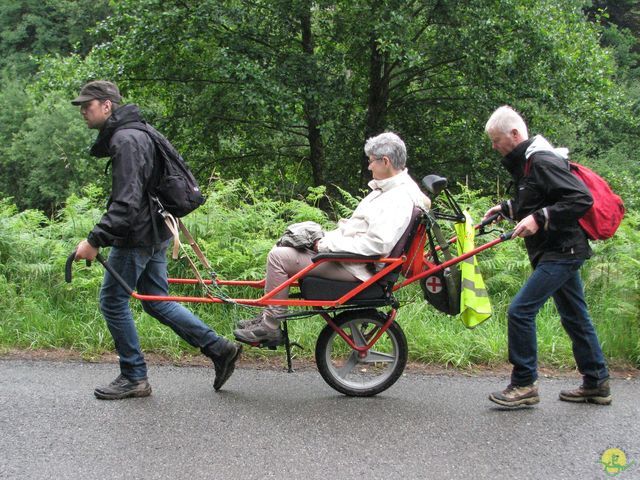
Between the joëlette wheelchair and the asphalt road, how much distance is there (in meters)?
0.23

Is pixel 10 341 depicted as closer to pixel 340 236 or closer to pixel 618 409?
pixel 340 236

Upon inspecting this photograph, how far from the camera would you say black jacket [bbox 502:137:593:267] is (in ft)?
13.1

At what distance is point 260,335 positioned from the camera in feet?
14.6

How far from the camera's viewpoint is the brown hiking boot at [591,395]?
443cm

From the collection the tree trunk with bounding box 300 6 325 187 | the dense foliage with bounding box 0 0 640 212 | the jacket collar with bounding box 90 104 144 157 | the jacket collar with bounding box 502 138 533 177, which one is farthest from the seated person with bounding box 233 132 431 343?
the tree trunk with bounding box 300 6 325 187

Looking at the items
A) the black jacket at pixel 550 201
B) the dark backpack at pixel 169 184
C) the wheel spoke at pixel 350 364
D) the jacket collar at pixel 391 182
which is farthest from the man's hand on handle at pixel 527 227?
the dark backpack at pixel 169 184

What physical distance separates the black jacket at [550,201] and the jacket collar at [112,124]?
2452 mm

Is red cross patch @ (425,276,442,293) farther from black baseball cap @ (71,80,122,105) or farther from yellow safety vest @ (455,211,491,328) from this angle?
black baseball cap @ (71,80,122,105)

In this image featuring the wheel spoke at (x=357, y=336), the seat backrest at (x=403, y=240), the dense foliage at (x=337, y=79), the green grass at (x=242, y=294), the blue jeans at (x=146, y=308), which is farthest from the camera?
the dense foliage at (x=337, y=79)

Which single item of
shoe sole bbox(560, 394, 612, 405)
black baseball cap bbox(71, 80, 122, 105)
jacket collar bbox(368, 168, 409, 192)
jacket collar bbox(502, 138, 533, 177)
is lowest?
shoe sole bbox(560, 394, 612, 405)

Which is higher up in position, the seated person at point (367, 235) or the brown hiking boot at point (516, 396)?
the seated person at point (367, 235)

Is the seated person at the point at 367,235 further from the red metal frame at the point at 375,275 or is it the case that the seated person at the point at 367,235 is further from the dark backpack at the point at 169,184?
the dark backpack at the point at 169,184

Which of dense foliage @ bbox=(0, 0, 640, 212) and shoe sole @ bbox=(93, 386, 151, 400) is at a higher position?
dense foliage @ bbox=(0, 0, 640, 212)

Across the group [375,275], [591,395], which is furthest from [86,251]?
[591,395]
